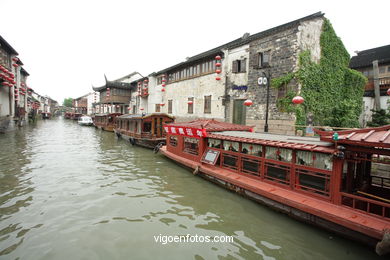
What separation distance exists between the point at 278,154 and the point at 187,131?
512 centimetres

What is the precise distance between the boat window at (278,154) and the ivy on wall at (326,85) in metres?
8.06

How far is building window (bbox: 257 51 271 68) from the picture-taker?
15.5 m

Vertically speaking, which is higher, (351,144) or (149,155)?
(351,144)

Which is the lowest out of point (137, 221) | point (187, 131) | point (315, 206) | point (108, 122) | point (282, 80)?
point (137, 221)

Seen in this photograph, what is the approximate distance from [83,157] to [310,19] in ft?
54.2

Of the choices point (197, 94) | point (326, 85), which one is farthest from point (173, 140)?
point (326, 85)

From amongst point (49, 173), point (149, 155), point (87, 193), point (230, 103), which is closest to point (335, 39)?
point (230, 103)

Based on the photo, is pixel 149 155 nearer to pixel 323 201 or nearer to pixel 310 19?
pixel 323 201

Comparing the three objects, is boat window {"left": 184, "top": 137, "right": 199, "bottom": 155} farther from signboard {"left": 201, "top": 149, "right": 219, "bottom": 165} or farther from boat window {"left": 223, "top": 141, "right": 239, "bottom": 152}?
boat window {"left": 223, "top": 141, "right": 239, "bottom": 152}

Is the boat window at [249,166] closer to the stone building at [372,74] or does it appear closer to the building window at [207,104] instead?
the building window at [207,104]

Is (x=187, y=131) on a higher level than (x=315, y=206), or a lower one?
higher

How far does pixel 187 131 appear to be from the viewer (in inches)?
424

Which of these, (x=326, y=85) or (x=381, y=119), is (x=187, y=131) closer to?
(x=326, y=85)

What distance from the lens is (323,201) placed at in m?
5.49
